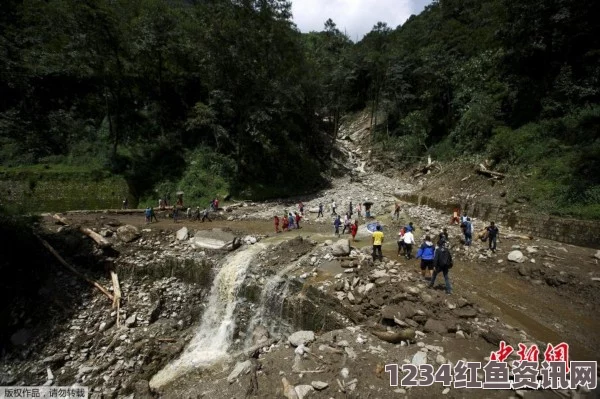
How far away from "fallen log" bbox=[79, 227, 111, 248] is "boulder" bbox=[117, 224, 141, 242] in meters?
0.88

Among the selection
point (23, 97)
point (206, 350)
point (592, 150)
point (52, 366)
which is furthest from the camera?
point (23, 97)

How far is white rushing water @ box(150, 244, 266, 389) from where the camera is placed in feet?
37.0

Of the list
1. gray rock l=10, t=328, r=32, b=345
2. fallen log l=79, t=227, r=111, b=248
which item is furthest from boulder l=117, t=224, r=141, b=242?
gray rock l=10, t=328, r=32, b=345

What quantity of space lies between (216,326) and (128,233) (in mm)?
8230

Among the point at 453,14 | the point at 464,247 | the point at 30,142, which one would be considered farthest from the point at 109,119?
the point at 453,14

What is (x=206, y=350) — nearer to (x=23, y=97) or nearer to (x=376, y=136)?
(x=23, y=97)

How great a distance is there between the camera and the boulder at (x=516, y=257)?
13.3 m

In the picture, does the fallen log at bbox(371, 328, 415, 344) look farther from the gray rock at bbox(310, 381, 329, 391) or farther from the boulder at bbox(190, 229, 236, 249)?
the boulder at bbox(190, 229, 236, 249)

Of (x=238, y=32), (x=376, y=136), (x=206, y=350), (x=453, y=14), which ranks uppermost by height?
(x=453, y=14)

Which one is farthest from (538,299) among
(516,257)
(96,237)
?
Result: (96,237)

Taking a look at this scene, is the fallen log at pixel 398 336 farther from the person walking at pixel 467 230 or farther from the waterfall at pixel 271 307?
the person walking at pixel 467 230

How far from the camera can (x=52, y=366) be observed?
1098 cm

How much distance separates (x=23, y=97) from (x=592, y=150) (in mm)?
42830

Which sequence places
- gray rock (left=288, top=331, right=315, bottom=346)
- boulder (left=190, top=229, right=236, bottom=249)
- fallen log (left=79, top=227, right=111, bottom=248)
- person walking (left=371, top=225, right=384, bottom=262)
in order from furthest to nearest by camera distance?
1. boulder (left=190, top=229, right=236, bottom=249)
2. fallen log (left=79, top=227, right=111, bottom=248)
3. person walking (left=371, top=225, right=384, bottom=262)
4. gray rock (left=288, top=331, right=315, bottom=346)
